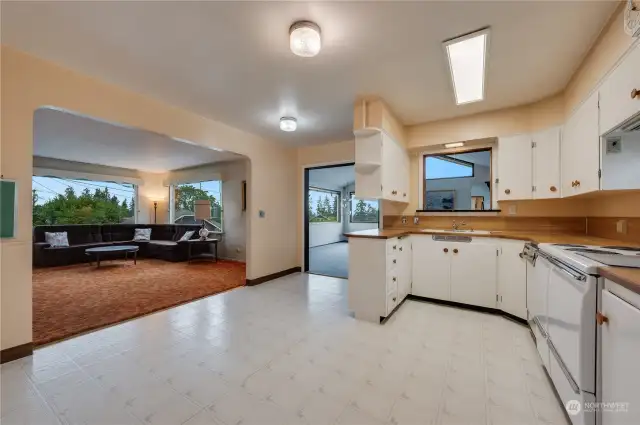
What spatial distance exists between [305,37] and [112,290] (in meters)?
4.33

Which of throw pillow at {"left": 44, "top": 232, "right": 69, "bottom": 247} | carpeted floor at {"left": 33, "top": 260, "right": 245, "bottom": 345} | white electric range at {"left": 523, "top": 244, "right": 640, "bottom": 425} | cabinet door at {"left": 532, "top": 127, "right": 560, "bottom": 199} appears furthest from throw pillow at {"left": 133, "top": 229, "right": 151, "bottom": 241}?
cabinet door at {"left": 532, "top": 127, "right": 560, "bottom": 199}

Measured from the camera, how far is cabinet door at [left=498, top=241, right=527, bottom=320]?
2648 millimetres

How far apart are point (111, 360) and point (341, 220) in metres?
9.21

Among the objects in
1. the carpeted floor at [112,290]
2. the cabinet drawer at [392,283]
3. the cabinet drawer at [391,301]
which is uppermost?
the cabinet drawer at [392,283]

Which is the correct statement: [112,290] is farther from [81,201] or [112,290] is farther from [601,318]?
[601,318]

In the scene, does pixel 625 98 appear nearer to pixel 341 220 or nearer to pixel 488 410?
pixel 488 410

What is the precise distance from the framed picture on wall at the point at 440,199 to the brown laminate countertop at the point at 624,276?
2.66 meters

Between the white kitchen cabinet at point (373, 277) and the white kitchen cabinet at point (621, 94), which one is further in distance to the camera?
the white kitchen cabinet at point (373, 277)

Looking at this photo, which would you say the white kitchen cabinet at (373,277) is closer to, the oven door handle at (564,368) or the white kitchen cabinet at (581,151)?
the oven door handle at (564,368)

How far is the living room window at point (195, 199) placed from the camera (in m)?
7.17

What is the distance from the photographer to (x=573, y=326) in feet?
4.41

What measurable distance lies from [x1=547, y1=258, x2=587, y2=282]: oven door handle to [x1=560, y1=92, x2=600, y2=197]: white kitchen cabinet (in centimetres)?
85

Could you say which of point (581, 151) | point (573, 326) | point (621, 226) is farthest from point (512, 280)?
point (573, 326)

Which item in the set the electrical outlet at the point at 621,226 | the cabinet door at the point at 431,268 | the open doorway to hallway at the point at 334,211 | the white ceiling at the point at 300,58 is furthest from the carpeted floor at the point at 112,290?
A: the electrical outlet at the point at 621,226
